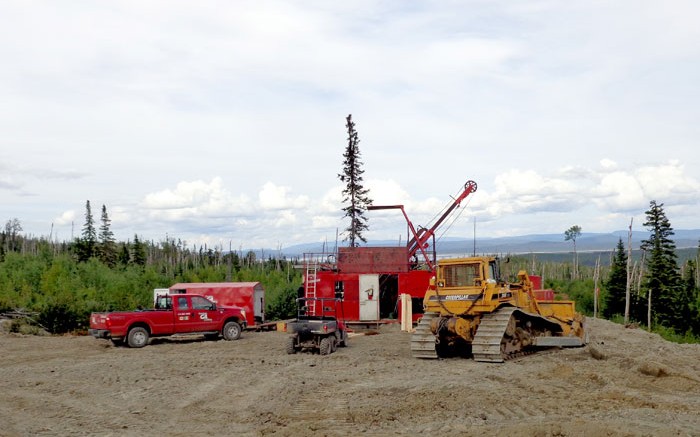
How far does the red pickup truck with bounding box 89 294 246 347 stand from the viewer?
23234 mm

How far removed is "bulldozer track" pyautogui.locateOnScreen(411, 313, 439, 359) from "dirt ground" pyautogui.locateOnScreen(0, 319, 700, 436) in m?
0.39

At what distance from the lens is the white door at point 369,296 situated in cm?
3180

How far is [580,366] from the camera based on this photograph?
1622 cm

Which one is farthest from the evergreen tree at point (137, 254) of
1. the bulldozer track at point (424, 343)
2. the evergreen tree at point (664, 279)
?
the bulldozer track at point (424, 343)

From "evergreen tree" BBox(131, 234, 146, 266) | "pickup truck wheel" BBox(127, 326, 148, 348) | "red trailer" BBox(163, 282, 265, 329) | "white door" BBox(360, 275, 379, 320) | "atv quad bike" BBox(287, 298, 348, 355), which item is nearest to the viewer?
"atv quad bike" BBox(287, 298, 348, 355)

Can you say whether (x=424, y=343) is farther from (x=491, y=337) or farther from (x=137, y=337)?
(x=137, y=337)

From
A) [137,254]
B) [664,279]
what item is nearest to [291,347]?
[664,279]

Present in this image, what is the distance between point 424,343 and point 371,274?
1350 centimetres

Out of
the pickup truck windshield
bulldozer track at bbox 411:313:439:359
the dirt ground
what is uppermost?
the pickup truck windshield

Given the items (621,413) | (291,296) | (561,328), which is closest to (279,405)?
(621,413)

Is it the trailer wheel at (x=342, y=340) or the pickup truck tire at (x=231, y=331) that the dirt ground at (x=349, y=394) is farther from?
the pickup truck tire at (x=231, y=331)

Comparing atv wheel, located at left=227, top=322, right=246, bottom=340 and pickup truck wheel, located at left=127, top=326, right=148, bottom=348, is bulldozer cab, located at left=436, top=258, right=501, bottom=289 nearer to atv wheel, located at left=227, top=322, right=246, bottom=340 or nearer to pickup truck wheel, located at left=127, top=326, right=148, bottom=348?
atv wheel, located at left=227, top=322, right=246, bottom=340

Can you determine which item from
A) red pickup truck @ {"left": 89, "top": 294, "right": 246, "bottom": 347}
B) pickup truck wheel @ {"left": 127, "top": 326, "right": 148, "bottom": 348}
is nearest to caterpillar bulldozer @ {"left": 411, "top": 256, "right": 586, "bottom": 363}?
red pickup truck @ {"left": 89, "top": 294, "right": 246, "bottom": 347}

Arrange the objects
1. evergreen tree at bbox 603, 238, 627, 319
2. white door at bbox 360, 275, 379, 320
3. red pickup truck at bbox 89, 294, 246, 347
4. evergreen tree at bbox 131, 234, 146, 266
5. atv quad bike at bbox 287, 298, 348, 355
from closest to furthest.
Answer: atv quad bike at bbox 287, 298, 348, 355 < red pickup truck at bbox 89, 294, 246, 347 < white door at bbox 360, 275, 379, 320 < evergreen tree at bbox 603, 238, 627, 319 < evergreen tree at bbox 131, 234, 146, 266
